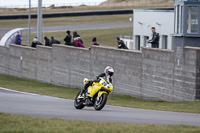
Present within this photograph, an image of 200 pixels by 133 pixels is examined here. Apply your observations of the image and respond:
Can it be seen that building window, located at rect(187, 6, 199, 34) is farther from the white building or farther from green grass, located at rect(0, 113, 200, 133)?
the white building

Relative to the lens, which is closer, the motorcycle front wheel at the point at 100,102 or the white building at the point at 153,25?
the motorcycle front wheel at the point at 100,102

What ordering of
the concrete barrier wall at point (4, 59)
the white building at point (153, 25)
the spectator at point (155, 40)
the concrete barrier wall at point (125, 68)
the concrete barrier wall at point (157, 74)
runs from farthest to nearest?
the white building at point (153, 25), the concrete barrier wall at point (4, 59), the spectator at point (155, 40), the concrete barrier wall at point (157, 74), the concrete barrier wall at point (125, 68)

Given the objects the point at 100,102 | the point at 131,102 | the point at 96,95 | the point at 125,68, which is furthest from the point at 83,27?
the point at 100,102

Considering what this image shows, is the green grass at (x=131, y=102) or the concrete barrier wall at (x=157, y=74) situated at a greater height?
the concrete barrier wall at (x=157, y=74)

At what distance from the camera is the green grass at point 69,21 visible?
68125 mm

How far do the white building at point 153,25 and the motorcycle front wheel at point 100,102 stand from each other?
25.7 metres

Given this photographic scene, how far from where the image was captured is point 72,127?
10.7 meters

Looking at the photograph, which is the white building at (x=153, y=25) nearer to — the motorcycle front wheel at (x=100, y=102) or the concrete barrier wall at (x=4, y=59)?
the concrete barrier wall at (x=4, y=59)

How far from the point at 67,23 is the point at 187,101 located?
53.7 meters

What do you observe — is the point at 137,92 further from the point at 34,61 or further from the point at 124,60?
the point at 34,61

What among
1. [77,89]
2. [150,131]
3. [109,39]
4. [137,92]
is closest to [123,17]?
[109,39]

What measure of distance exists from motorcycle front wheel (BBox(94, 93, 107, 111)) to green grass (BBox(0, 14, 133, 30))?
5275 centimetres

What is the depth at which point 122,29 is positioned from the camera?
222ft

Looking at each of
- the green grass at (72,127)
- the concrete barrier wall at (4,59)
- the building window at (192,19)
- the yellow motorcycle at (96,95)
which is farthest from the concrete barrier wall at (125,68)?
the green grass at (72,127)
